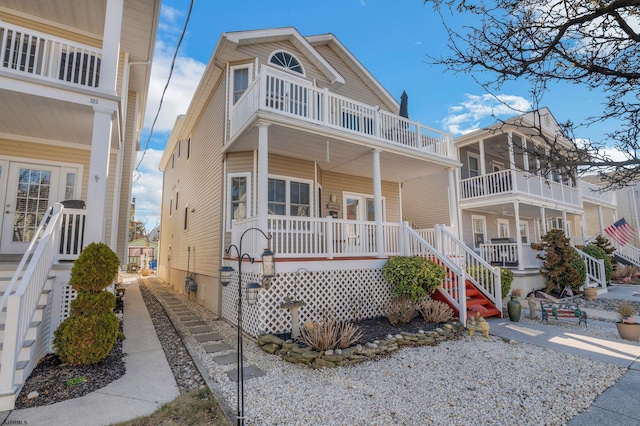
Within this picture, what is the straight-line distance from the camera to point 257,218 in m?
6.70

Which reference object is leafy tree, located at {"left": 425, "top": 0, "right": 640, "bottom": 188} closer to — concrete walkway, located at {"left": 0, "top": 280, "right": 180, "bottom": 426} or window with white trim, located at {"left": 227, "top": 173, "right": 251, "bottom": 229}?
concrete walkway, located at {"left": 0, "top": 280, "right": 180, "bottom": 426}

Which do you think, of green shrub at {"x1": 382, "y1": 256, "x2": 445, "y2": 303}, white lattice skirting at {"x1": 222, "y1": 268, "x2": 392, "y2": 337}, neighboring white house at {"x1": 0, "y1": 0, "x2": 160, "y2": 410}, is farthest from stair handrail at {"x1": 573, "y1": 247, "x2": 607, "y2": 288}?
neighboring white house at {"x1": 0, "y1": 0, "x2": 160, "y2": 410}

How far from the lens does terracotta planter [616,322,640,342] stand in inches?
249

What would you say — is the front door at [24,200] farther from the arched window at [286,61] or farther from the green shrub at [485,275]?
→ the green shrub at [485,275]

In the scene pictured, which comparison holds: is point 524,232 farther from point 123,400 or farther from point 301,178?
point 123,400

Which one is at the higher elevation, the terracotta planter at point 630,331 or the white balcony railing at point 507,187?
the white balcony railing at point 507,187

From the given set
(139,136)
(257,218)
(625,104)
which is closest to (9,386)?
(257,218)

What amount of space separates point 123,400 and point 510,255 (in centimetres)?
1384

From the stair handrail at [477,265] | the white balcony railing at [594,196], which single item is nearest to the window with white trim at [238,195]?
the stair handrail at [477,265]

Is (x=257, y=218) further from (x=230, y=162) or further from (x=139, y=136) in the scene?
(x=139, y=136)

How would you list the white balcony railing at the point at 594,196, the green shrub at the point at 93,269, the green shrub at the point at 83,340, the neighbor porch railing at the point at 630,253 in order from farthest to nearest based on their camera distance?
the white balcony railing at the point at 594,196, the neighbor porch railing at the point at 630,253, the green shrub at the point at 93,269, the green shrub at the point at 83,340

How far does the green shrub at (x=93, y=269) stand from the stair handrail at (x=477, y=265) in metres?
7.75

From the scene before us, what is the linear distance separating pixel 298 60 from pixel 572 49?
8.44 metres

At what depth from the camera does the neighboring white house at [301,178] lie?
6988 millimetres
